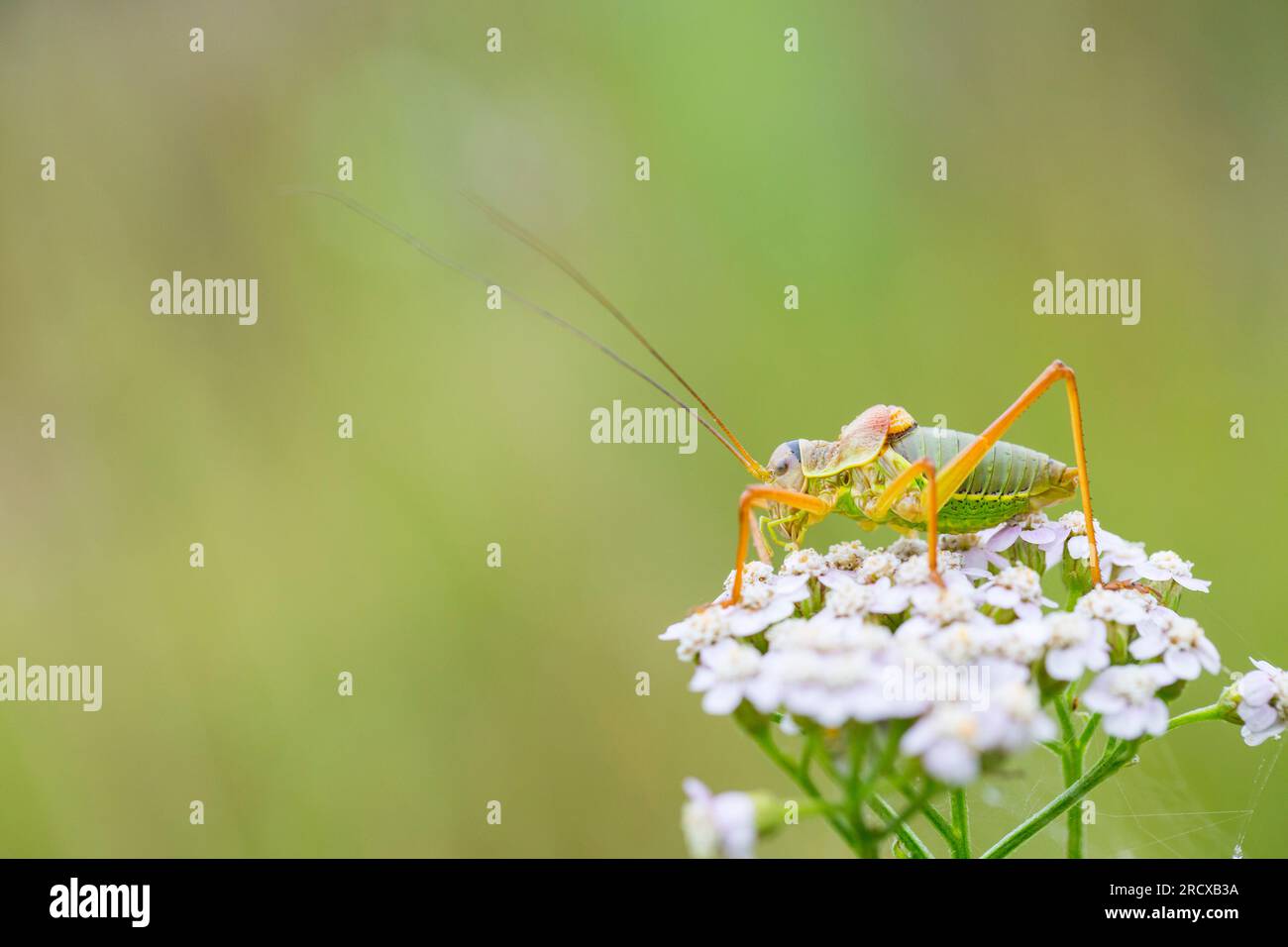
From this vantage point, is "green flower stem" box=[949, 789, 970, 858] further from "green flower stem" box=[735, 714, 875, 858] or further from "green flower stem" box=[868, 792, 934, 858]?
"green flower stem" box=[735, 714, 875, 858]

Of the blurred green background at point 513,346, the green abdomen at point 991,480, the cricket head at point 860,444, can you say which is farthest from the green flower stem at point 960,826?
the blurred green background at point 513,346

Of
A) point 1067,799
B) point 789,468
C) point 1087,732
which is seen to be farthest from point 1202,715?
point 789,468

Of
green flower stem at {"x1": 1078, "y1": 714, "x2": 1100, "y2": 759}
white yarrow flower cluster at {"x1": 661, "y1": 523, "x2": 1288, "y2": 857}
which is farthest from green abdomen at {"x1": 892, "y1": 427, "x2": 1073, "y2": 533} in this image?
green flower stem at {"x1": 1078, "y1": 714, "x2": 1100, "y2": 759}

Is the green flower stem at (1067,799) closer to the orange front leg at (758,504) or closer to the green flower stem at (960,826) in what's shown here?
the green flower stem at (960,826)

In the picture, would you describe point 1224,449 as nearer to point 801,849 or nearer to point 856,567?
point 801,849

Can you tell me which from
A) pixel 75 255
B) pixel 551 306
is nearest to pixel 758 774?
pixel 551 306

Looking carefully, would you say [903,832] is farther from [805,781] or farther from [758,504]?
[758,504]
